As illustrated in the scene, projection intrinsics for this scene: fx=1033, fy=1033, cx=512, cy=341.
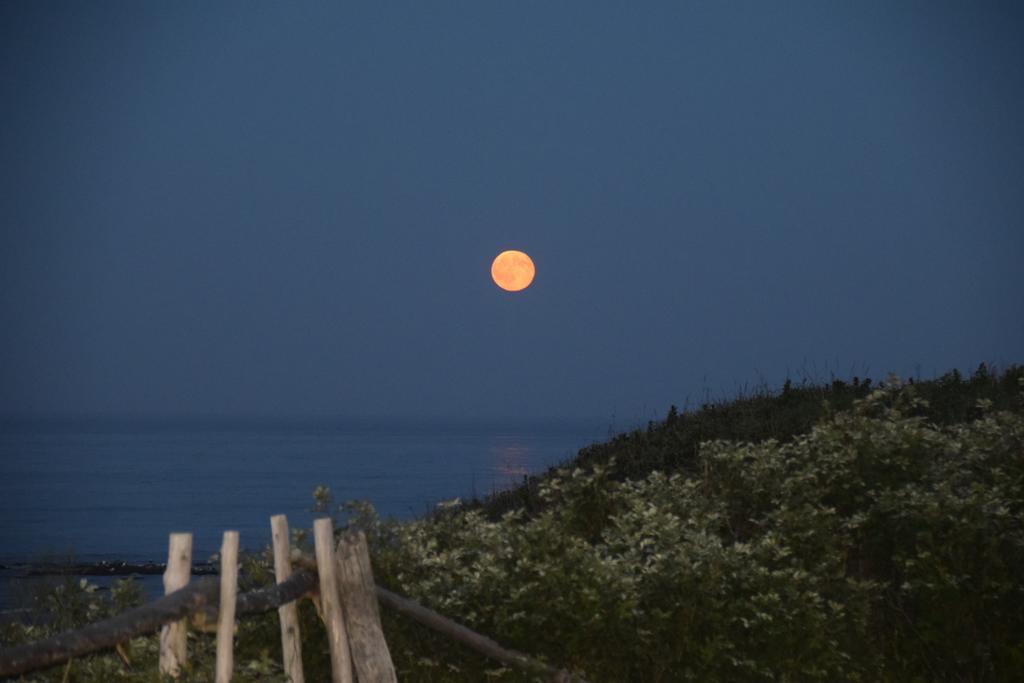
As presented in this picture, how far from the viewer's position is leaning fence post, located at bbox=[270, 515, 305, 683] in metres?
5.87

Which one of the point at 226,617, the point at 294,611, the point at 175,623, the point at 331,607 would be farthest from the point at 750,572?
the point at 175,623

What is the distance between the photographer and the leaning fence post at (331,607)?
5.89m

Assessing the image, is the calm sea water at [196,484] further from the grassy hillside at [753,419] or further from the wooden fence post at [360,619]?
the wooden fence post at [360,619]

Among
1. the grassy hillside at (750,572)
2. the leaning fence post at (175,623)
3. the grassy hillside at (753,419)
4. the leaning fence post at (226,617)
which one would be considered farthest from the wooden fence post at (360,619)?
the grassy hillside at (753,419)

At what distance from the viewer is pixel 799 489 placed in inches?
319

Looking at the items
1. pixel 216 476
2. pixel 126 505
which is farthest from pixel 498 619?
pixel 216 476

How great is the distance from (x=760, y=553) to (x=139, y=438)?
508 ft

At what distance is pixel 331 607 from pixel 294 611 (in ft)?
0.71

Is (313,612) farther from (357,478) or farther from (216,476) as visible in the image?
(216,476)

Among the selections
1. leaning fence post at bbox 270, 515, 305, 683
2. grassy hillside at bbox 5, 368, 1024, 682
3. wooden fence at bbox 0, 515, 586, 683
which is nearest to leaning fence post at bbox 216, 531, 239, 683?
wooden fence at bbox 0, 515, 586, 683

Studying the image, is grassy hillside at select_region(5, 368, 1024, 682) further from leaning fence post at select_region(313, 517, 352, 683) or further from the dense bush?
leaning fence post at select_region(313, 517, 352, 683)

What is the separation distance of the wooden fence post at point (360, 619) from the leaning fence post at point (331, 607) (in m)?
0.05

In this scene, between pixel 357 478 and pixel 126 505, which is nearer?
pixel 126 505

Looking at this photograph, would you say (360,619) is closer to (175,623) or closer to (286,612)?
(286,612)
